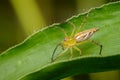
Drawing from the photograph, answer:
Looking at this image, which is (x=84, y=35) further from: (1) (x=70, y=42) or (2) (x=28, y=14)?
(2) (x=28, y=14)

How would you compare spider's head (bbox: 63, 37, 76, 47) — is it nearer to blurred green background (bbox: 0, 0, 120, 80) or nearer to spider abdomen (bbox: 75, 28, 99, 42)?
spider abdomen (bbox: 75, 28, 99, 42)

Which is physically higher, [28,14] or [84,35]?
[28,14]

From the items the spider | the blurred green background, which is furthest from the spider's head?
the blurred green background

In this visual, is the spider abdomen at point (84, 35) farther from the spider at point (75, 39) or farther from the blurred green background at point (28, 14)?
the blurred green background at point (28, 14)

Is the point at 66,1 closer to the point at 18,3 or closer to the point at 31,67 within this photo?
the point at 18,3

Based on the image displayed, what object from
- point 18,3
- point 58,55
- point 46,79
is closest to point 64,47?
point 58,55

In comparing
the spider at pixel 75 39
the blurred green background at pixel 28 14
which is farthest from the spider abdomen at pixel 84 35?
the blurred green background at pixel 28 14

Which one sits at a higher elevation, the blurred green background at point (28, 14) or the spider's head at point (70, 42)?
the blurred green background at point (28, 14)

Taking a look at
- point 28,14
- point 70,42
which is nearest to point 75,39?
point 70,42

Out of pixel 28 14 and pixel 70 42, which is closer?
pixel 70 42
